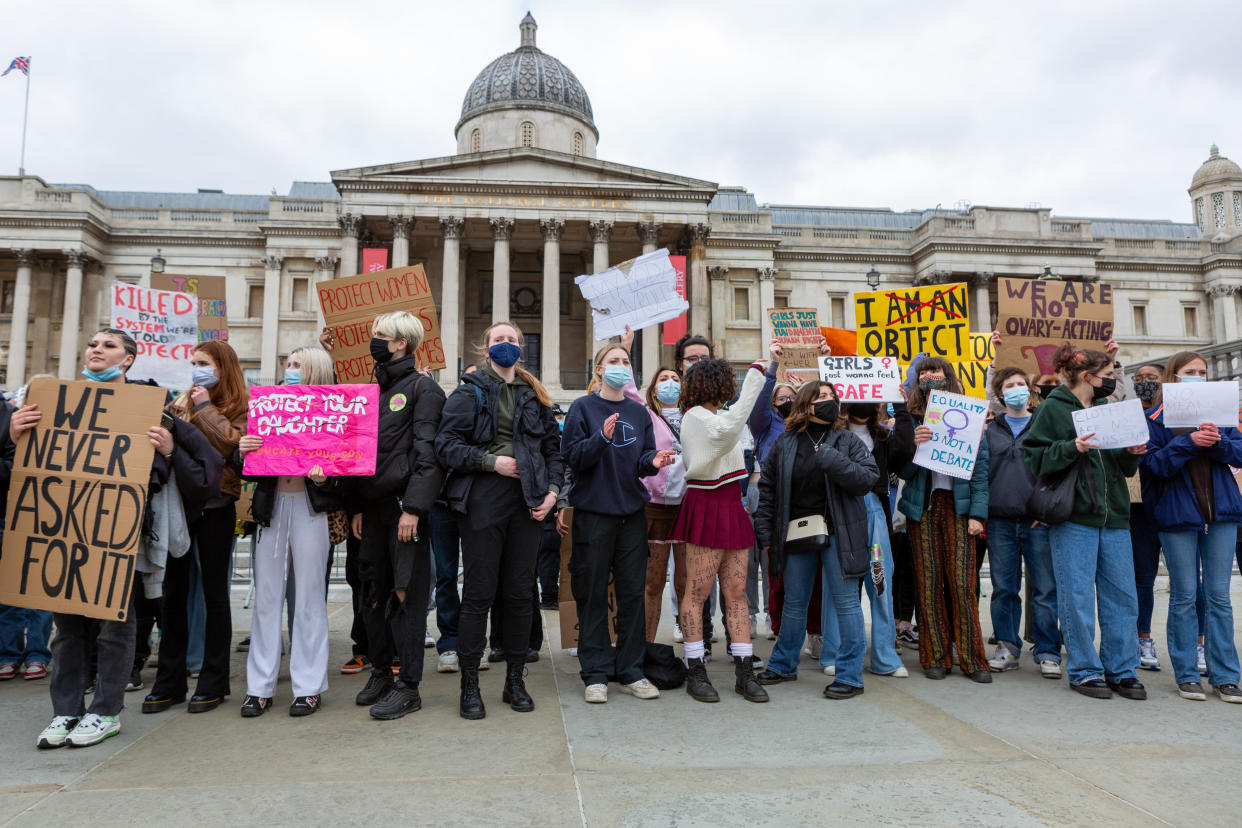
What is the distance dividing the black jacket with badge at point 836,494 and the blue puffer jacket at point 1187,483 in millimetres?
2003

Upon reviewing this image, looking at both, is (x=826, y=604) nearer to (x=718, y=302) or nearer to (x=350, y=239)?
(x=350, y=239)

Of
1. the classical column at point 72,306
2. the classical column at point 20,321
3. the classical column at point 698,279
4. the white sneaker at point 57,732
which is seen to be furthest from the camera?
the classical column at point 72,306

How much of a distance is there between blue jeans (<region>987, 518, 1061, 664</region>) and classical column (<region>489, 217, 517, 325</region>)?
28866 millimetres

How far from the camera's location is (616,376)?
5.08 metres

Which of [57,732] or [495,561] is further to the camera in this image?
[495,561]

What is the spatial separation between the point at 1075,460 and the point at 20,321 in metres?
→ 44.6

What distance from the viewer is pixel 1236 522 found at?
5.11m

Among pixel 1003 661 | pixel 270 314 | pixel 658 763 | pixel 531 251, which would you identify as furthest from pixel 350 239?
pixel 658 763

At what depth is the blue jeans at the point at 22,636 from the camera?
18.4ft

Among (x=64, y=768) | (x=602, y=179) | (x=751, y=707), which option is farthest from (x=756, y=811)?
(x=602, y=179)

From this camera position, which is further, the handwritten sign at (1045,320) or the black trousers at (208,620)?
the handwritten sign at (1045,320)

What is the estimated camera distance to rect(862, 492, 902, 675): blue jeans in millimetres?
5535

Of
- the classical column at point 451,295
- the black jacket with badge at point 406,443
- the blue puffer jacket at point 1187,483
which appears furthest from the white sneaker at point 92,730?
the classical column at point 451,295

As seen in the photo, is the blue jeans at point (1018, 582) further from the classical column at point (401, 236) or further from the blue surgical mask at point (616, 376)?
the classical column at point (401, 236)
